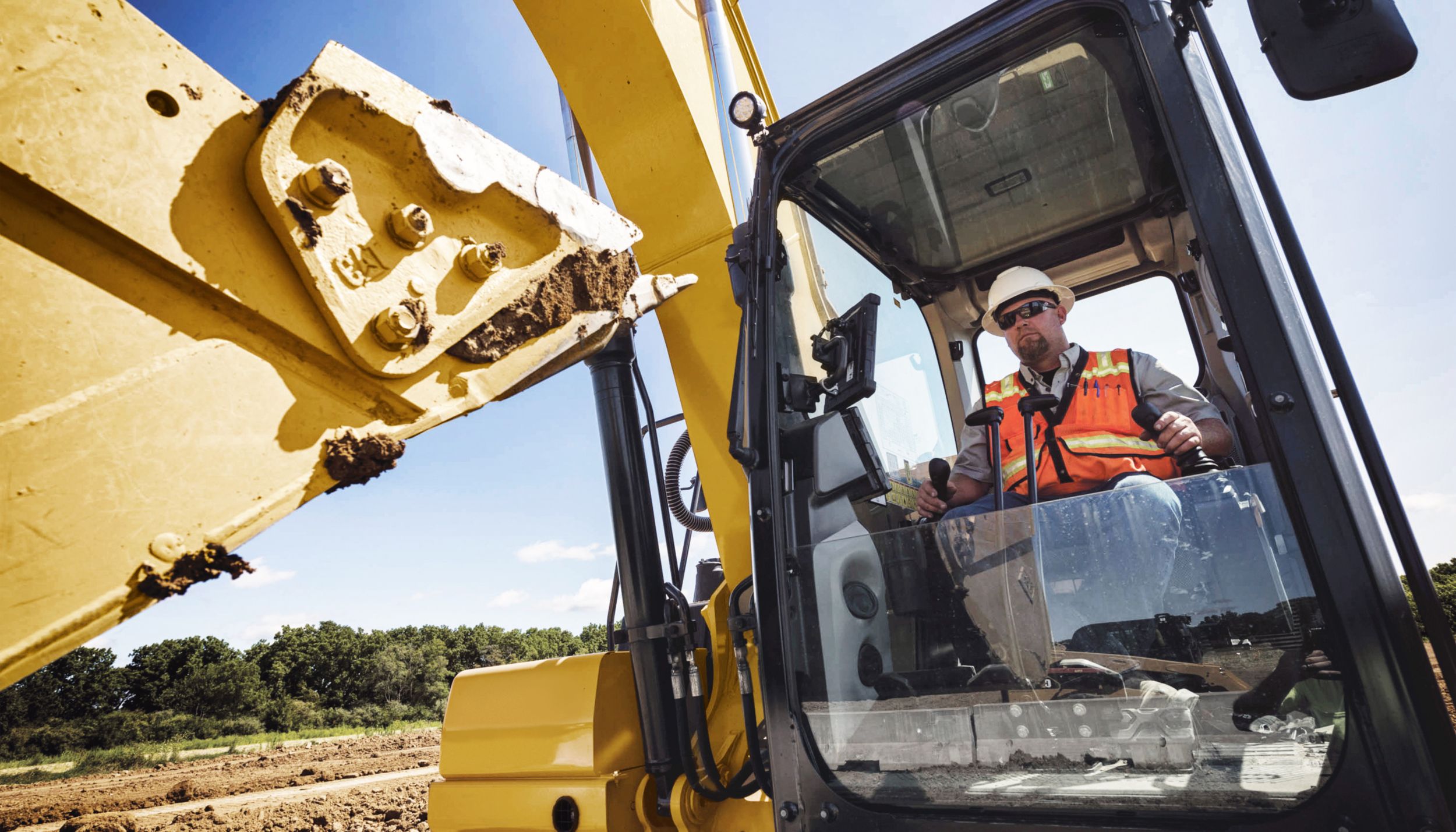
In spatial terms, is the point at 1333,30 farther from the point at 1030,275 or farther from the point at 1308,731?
the point at 1030,275

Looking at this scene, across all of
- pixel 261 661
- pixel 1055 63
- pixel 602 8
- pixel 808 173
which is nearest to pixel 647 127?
pixel 602 8

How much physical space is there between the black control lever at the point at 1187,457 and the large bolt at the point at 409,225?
68.0 inches

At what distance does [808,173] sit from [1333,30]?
127 centimetres

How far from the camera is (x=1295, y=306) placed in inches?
59.2

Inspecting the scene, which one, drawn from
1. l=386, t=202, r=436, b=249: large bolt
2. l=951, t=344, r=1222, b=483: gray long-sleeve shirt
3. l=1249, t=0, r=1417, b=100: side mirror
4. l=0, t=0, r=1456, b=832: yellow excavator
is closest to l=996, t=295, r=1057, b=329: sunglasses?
l=951, t=344, r=1222, b=483: gray long-sleeve shirt

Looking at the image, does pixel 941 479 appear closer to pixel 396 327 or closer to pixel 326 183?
pixel 396 327

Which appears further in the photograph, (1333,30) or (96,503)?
(1333,30)

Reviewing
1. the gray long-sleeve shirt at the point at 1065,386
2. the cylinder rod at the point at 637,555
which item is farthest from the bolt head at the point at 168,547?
the gray long-sleeve shirt at the point at 1065,386

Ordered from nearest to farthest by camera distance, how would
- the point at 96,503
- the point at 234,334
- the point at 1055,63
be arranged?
the point at 96,503 → the point at 234,334 → the point at 1055,63

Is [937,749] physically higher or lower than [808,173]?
lower

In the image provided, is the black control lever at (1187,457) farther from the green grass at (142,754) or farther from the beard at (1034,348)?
the green grass at (142,754)

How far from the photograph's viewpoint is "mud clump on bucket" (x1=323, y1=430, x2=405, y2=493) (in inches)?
47.0

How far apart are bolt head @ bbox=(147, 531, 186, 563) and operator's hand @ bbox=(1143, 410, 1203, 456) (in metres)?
2.02

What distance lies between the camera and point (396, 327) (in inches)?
49.9
